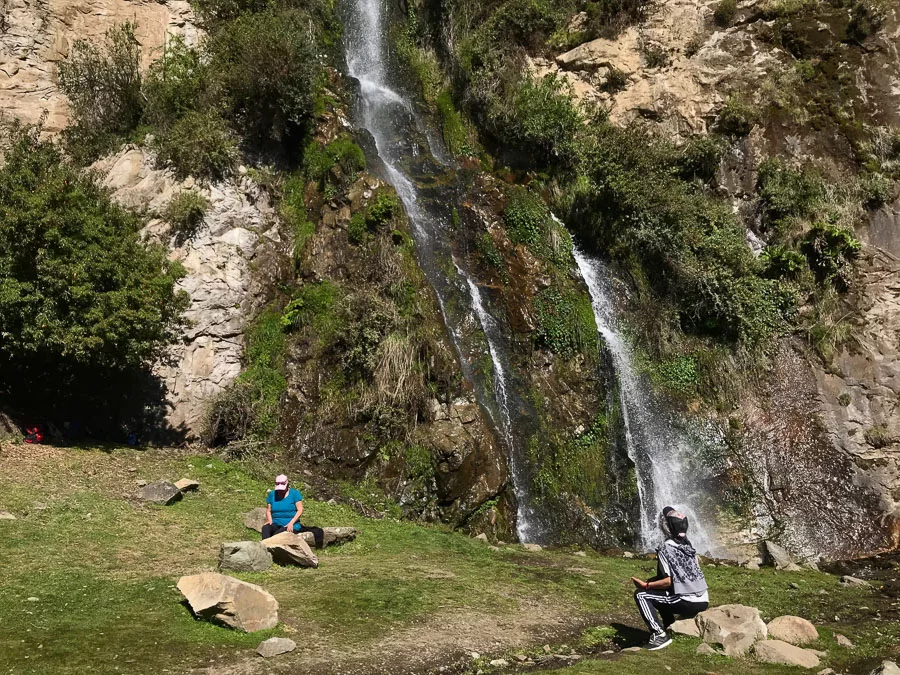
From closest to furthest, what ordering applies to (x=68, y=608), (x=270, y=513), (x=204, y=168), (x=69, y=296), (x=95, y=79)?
(x=68, y=608), (x=270, y=513), (x=69, y=296), (x=204, y=168), (x=95, y=79)

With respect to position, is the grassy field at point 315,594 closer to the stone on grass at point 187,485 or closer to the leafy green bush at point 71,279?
the stone on grass at point 187,485

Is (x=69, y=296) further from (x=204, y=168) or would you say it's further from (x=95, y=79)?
(x=95, y=79)

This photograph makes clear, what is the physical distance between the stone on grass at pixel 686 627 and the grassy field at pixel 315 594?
124mm

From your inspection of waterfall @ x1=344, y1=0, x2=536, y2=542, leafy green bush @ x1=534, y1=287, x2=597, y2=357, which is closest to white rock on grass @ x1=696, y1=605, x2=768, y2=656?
waterfall @ x1=344, y1=0, x2=536, y2=542

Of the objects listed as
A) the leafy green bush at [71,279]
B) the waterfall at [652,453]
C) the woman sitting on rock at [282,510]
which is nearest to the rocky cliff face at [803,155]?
the waterfall at [652,453]

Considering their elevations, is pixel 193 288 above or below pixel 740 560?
above

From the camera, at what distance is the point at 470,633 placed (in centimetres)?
739

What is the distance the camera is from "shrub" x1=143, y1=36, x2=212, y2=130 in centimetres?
2011

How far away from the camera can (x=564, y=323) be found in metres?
17.8

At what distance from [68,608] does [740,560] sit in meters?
13.9

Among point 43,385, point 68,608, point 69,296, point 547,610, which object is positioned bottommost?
point 547,610

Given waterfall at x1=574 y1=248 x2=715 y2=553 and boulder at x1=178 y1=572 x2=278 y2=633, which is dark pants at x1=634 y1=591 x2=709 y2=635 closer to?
boulder at x1=178 y1=572 x2=278 y2=633

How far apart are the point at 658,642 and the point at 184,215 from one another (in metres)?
16.0

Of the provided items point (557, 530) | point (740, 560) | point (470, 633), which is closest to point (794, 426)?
point (740, 560)
